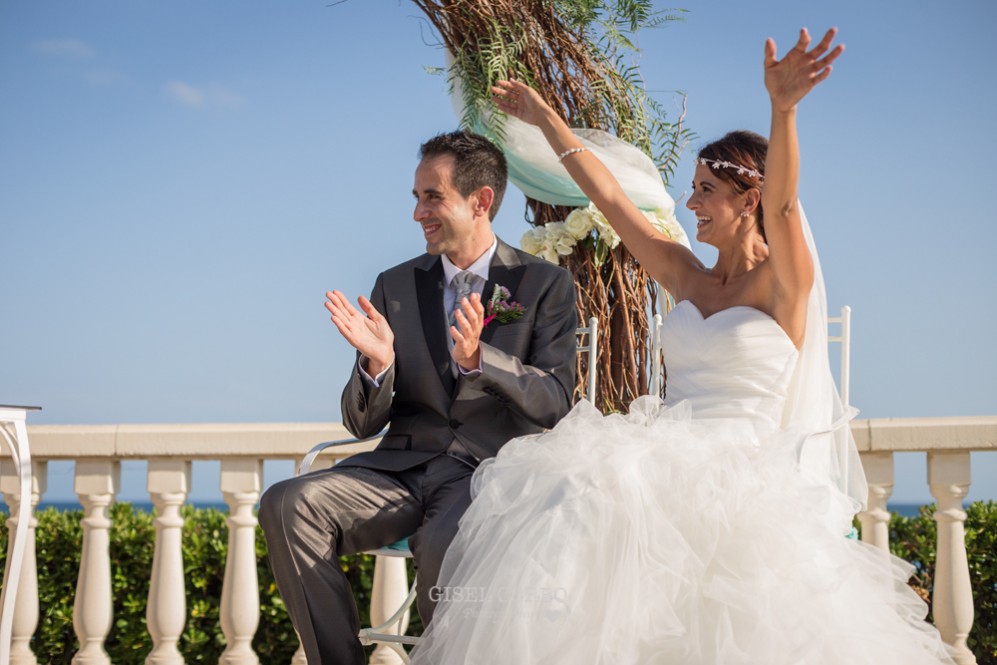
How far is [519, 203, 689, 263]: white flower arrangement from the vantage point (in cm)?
373

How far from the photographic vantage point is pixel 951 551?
3572 millimetres

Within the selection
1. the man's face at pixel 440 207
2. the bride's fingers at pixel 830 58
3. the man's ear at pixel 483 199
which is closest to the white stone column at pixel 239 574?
the man's face at pixel 440 207

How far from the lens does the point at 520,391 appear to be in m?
2.66

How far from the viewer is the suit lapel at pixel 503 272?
9.80 feet

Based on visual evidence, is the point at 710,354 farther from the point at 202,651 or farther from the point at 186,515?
the point at 186,515

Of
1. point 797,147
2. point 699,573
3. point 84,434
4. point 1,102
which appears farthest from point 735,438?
point 1,102

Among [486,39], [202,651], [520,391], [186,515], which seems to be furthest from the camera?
[186,515]

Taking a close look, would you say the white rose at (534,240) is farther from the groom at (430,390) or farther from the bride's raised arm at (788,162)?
the bride's raised arm at (788,162)

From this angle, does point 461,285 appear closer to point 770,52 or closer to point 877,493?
point 770,52

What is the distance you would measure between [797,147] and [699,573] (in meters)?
1.09

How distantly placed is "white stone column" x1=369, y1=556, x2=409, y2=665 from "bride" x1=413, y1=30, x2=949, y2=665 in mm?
1382

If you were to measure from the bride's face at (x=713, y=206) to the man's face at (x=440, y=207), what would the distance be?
2.24 ft

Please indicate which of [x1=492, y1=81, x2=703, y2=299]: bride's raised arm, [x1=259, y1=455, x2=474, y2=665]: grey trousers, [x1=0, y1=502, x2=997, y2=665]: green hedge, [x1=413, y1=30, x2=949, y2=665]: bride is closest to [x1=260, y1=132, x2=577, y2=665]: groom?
[x1=259, y1=455, x2=474, y2=665]: grey trousers

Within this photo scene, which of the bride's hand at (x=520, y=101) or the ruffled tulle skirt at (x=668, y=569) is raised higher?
the bride's hand at (x=520, y=101)
